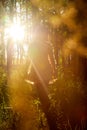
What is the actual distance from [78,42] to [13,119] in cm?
413

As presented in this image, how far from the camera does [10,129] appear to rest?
24.0 feet

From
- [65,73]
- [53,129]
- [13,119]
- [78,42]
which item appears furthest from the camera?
[13,119]

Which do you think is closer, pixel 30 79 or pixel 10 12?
pixel 30 79

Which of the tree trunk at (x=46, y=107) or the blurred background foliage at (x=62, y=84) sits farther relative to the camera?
the tree trunk at (x=46, y=107)

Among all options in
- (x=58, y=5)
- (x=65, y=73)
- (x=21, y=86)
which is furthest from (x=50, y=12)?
(x=21, y=86)

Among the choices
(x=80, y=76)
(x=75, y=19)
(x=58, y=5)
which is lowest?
(x=80, y=76)

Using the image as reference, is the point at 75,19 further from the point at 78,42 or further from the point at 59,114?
the point at 59,114

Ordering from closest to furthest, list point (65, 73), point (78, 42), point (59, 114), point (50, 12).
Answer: point (78, 42), point (59, 114), point (65, 73), point (50, 12)

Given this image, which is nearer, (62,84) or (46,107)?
(46,107)

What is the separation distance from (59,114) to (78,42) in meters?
1.67

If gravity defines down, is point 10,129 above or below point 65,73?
below

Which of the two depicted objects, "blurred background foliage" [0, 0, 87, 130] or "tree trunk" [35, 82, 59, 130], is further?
"tree trunk" [35, 82, 59, 130]

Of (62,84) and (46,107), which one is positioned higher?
(62,84)

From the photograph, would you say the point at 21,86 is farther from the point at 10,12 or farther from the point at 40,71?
the point at 10,12
